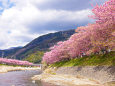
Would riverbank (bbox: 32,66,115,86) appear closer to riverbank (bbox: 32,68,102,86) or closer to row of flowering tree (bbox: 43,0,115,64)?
riverbank (bbox: 32,68,102,86)

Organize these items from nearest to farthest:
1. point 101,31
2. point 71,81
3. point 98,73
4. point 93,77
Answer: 1. point 98,73
2. point 93,77
3. point 71,81
4. point 101,31

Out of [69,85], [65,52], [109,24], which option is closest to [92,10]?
[109,24]

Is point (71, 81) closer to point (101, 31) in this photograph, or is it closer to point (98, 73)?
point (98, 73)

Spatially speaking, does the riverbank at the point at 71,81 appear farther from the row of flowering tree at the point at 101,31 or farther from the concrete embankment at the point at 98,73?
the row of flowering tree at the point at 101,31

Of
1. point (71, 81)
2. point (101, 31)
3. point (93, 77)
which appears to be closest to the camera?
point (93, 77)

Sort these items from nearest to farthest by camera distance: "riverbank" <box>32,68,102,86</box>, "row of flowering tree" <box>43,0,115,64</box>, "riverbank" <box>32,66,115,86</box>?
1. "riverbank" <box>32,66,115,86</box>
2. "row of flowering tree" <box>43,0,115,64</box>
3. "riverbank" <box>32,68,102,86</box>

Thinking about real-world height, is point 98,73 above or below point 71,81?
above

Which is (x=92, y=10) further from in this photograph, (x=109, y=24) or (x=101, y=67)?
(x=101, y=67)

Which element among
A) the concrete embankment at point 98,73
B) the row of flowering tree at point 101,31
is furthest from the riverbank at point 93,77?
the row of flowering tree at point 101,31

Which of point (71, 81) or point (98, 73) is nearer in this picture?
point (98, 73)

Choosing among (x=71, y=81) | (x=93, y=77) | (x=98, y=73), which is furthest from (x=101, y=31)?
(x=71, y=81)

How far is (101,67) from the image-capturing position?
2631 cm

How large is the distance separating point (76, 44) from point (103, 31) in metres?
14.1

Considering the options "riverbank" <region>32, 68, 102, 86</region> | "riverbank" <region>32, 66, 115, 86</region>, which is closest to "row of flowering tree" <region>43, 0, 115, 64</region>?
"riverbank" <region>32, 66, 115, 86</region>
